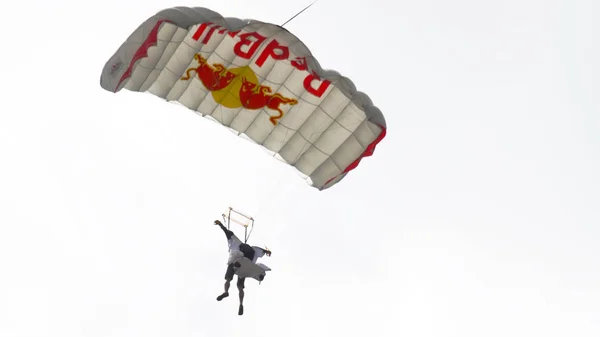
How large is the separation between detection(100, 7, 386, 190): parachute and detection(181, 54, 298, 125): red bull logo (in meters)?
0.02

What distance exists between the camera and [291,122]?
22.5m

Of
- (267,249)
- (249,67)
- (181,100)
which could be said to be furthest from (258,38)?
(267,249)

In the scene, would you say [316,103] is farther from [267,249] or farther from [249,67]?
[267,249]

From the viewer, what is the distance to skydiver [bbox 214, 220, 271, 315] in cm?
2175

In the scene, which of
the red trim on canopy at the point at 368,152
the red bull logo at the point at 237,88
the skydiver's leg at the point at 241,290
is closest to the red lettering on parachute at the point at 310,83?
the red bull logo at the point at 237,88

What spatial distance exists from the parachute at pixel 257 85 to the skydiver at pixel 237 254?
6.71 feet

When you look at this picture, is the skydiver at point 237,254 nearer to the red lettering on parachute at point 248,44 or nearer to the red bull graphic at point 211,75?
the red bull graphic at point 211,75

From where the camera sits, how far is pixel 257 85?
22.2 metres

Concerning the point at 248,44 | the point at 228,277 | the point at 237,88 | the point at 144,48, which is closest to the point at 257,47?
the point at 248,44

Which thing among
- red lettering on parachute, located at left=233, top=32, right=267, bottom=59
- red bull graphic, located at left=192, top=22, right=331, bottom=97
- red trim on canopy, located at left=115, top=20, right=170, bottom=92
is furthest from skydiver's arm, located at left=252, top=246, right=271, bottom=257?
red trim on canopy, located at left=115, top=20, right=170, bottom=92

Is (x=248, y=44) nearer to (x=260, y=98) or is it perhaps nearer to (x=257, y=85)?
(x=257, y=85)

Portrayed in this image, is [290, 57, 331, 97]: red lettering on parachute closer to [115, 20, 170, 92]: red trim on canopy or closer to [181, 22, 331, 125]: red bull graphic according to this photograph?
[181, 22, 331, 125]: red bull graphic

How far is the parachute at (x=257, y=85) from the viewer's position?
69.0 feet

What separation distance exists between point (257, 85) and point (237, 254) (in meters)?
3.44
